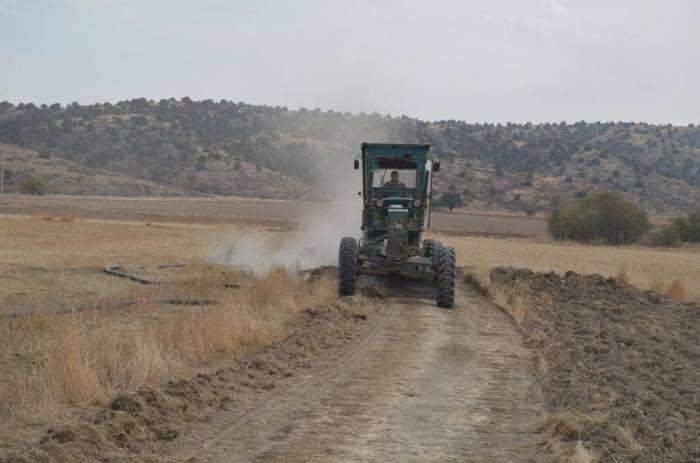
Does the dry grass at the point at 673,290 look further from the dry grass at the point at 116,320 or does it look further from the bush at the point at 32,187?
the bush at the point at 32,187

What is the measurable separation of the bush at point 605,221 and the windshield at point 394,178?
44.9 m

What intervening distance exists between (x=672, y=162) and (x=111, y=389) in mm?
133587

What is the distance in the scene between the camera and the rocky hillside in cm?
10962

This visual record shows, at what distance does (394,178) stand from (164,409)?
13.9 m

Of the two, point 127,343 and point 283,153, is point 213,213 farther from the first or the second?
point 127,343

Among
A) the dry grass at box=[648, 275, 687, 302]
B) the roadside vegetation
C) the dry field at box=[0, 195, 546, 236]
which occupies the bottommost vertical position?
the dry field at box=[0, 195, 546, 236]

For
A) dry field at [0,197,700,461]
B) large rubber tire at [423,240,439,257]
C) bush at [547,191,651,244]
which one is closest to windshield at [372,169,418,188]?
large rubber tire at [423,240,439,257]

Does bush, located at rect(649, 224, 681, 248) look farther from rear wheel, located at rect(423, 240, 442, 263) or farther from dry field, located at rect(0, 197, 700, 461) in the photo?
rear wheel, located at rect(423, 240, 442, 263)

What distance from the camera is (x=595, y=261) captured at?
4206 cm

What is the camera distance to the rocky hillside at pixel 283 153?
4316 inches

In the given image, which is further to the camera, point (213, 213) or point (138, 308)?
point (213, 213)

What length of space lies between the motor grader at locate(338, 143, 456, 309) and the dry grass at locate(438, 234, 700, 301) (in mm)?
8928

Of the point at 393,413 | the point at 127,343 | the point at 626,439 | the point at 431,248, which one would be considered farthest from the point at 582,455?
the point at 431,248

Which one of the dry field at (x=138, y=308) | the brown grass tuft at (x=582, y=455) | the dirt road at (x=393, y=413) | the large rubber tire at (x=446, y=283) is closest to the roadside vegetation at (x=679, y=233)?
the dry field at (x=138, y=308)
